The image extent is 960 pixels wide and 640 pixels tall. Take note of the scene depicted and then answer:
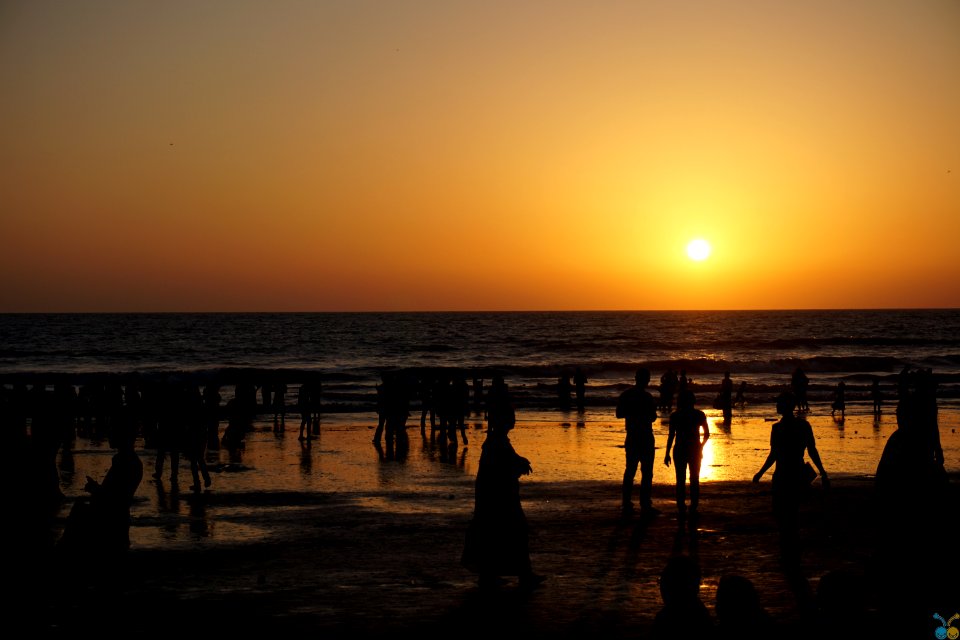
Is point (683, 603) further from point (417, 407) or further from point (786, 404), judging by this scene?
point (417, 407)

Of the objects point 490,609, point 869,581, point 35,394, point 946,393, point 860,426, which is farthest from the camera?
point 946,393

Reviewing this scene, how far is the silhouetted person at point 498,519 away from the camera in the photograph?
32.9 feet

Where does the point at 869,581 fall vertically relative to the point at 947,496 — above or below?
below

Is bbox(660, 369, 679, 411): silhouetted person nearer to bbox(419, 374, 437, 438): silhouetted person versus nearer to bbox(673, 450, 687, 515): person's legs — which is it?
bbox(419, 374, 437, 438): silhouetted person

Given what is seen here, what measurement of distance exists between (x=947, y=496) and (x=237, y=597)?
21.5 feet

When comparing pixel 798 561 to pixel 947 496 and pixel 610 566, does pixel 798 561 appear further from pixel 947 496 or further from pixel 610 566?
pixel 947 496

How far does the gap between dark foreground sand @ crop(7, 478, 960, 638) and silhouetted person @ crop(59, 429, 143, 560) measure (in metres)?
0.20

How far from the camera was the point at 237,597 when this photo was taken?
9930 mm

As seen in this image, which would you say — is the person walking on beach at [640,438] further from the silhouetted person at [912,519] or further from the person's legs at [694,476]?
the silhouetted person at [912,519]

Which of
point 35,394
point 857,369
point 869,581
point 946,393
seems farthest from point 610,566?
Answer: point 857,369

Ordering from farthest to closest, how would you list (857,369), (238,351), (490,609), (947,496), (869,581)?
(238,351), (857,369), (490,609), (947,496), (869,581)

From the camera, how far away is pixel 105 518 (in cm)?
1033

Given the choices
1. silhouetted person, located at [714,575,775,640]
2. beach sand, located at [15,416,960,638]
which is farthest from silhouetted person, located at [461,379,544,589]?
silhouetted person, located at [714,575,775,640]

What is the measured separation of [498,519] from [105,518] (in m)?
4.01
